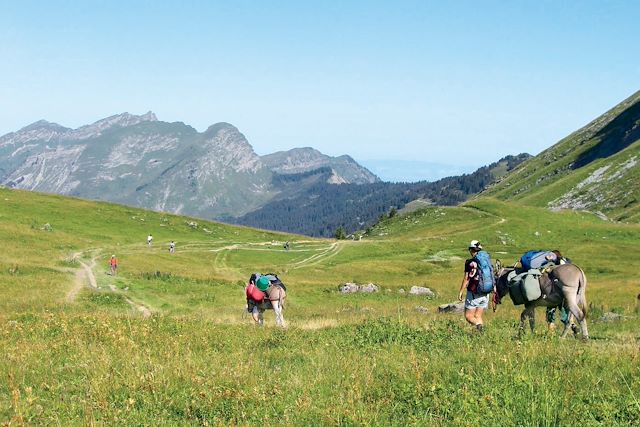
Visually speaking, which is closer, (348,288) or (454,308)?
(454,308)

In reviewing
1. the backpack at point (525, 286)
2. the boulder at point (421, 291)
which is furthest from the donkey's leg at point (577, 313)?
the boulder at point (421, 291)

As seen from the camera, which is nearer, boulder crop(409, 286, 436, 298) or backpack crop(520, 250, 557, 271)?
backpack crop(520, 250, 557, 271)

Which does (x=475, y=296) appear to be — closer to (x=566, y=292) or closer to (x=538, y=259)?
(x=538, y=259)

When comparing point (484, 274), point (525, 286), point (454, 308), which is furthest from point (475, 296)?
point (454, 308)

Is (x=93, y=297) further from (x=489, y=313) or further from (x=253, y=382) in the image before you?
(x=253, y=382)

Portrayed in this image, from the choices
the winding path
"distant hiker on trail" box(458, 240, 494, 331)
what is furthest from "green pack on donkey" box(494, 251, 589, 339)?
the winding path

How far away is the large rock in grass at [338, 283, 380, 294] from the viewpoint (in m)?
44.9

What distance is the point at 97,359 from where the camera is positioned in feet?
37.3

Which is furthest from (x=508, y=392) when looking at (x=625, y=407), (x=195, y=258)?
(x=195, y=258)

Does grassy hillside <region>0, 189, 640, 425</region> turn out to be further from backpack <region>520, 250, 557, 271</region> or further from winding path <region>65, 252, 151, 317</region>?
backpack <region>520, 250, 557, 271</region>

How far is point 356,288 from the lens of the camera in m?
45.2

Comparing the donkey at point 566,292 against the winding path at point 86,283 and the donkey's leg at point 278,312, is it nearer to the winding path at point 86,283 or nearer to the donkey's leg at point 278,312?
the donkey's leg at point 278,312

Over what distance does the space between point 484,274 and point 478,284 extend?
38 centimetres

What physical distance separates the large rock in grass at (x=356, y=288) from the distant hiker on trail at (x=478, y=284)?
2765cm
